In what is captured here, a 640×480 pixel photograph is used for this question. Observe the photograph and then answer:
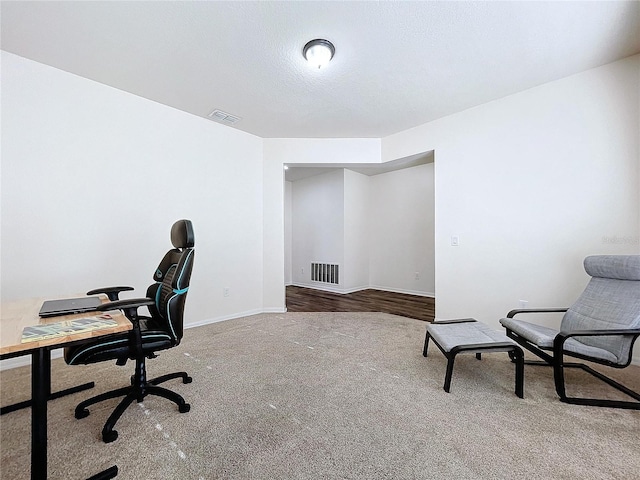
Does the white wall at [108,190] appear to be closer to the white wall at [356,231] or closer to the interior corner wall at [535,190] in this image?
the white wall at [356,231]

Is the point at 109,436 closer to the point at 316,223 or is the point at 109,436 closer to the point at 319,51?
the point at 319,51

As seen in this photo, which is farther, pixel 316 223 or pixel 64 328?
pixel 316 223

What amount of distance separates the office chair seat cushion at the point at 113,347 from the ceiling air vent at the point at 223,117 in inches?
107

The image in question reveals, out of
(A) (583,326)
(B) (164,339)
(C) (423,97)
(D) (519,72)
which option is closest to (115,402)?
(B) (164,339)

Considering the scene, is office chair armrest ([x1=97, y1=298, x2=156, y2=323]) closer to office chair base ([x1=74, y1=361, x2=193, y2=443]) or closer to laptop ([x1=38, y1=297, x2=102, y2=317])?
laptop ([x1=38, y1=297, x2=102, y2=317])

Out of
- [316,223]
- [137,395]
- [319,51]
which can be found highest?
[319,51]

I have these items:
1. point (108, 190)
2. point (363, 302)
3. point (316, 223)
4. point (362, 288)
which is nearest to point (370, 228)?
point (316, 223)

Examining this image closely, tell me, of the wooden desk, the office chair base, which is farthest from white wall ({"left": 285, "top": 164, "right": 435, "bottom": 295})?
the wooden desk

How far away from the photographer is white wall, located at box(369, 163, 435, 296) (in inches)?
222

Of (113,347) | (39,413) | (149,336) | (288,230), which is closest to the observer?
(39,413)

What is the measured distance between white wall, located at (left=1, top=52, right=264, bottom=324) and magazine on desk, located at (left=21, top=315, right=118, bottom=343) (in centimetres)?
185

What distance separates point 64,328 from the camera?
1156 mm

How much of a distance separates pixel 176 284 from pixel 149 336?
0.32m

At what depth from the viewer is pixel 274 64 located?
99.6 inches
